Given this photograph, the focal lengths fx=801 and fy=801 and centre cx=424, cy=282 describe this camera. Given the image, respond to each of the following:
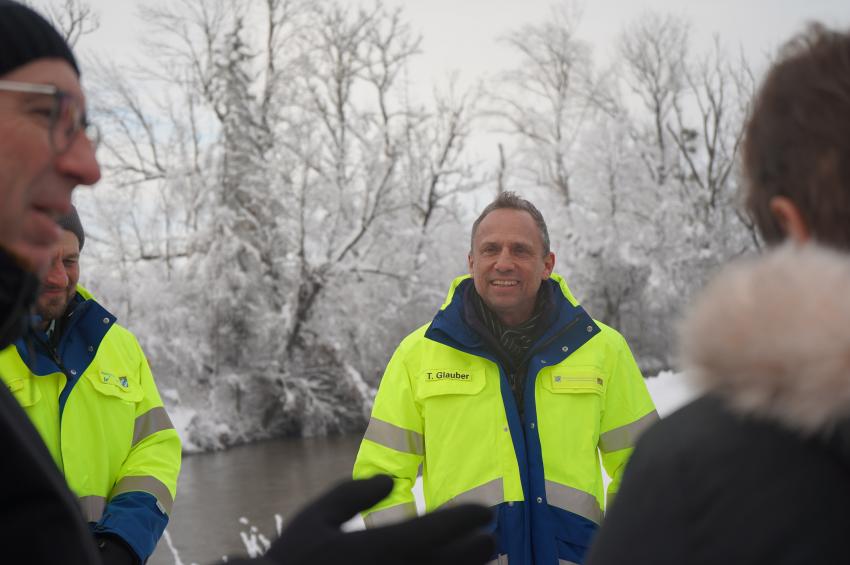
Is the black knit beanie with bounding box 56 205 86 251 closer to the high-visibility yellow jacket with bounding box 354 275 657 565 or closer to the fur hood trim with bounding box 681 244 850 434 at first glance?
the high-visibility yellow jacket with bounding box 354 275 657 565

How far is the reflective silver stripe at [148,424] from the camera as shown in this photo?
9.58 feet

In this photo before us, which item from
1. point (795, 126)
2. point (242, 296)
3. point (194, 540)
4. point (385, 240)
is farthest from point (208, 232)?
point (795, 126)

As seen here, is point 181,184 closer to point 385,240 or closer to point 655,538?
point 385,240

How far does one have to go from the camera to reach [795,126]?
107cm

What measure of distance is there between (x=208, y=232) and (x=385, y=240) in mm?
5465

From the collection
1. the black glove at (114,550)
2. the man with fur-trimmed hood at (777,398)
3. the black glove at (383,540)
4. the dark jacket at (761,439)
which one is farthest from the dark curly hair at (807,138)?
the black glove at (114,550)

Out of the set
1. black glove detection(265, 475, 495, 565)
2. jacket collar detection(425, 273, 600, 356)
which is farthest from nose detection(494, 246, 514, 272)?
black glove detection(265, 475, 495, 565)

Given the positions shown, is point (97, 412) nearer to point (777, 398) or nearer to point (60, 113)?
point (60, 113)

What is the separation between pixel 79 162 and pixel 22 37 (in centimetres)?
21

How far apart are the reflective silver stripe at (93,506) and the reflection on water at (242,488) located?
21.4 feet

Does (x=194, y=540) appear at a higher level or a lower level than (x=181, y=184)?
lower

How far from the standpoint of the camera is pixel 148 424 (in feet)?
9.66

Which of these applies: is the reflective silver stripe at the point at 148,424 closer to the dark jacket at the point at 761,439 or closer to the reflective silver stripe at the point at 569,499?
the reflective silver stripe at the point at 569,499

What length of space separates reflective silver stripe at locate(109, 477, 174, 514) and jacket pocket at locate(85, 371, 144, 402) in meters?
0.28
